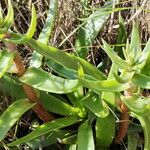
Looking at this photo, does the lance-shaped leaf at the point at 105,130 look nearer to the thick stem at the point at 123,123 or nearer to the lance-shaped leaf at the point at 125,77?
the thick stem at the point at 123,123

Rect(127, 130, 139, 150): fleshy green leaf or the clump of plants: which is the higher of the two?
the clump of plants

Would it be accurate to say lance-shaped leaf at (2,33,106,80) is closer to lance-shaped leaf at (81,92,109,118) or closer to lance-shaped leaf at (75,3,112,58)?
lance-shaped leaf at (81,92,109,118)

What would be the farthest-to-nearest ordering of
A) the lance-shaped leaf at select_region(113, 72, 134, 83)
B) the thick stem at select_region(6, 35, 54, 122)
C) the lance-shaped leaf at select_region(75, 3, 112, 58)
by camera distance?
the lance-shaped leaf at select_region(75, 3, 112, 58), the thick stem at select_region(6, 35, 54, 122), the lance-shaped leaf at select_region(113, 72, 134, 83)

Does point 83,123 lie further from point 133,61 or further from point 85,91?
point 133,61

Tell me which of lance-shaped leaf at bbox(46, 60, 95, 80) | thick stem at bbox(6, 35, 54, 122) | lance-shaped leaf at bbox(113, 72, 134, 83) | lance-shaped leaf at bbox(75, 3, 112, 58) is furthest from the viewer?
lance-shaped leaf at bbox(75, 3, 112, 58)

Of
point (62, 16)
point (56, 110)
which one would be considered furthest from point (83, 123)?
point (62, 16)

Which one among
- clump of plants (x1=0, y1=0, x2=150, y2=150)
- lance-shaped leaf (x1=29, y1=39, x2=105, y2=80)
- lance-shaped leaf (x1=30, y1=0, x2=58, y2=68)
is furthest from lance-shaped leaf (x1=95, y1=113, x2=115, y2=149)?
lance-shaped leaf (x1=30, y1=0, x2=58, y2=68)
